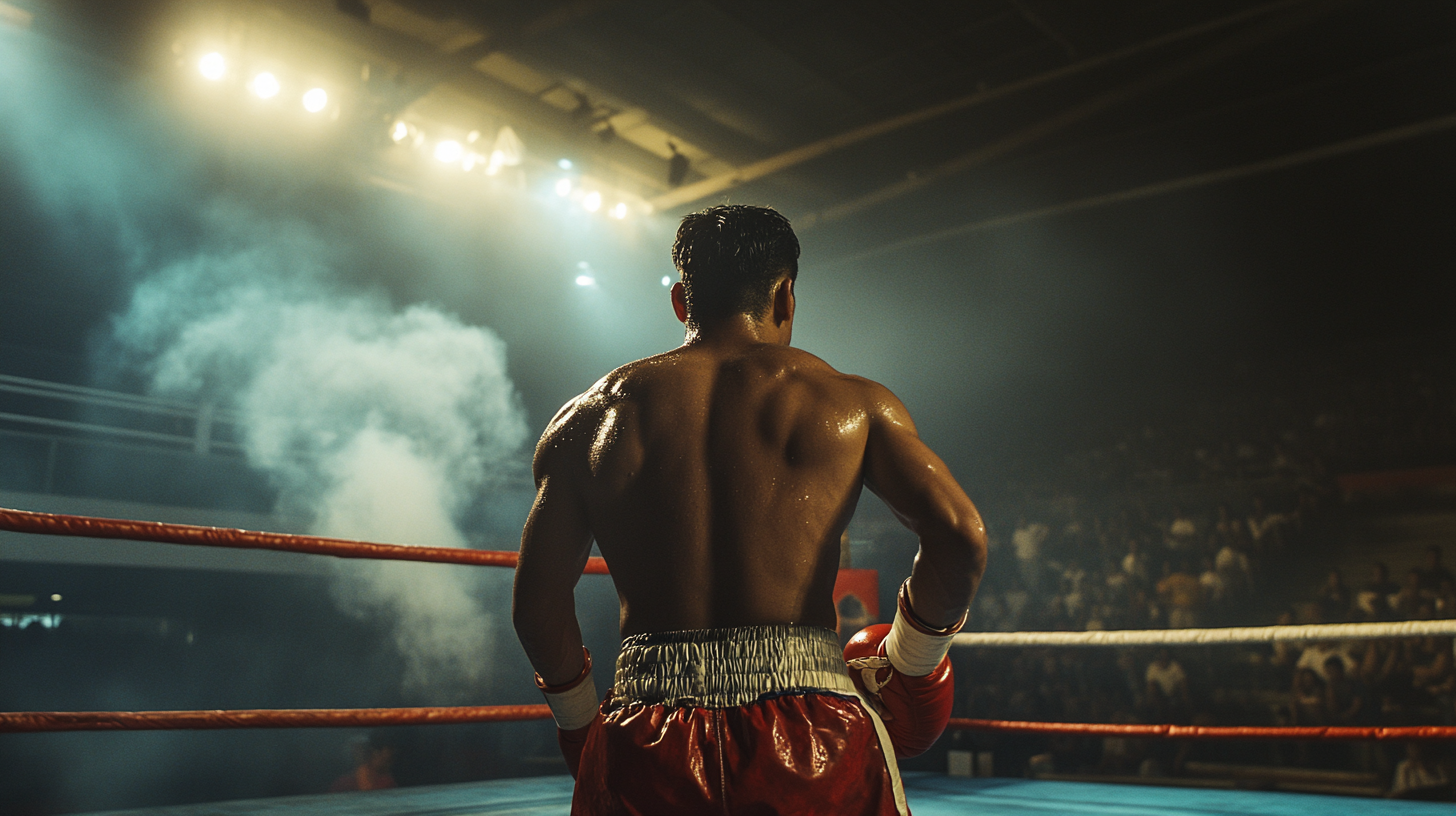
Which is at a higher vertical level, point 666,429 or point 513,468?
point 513,468

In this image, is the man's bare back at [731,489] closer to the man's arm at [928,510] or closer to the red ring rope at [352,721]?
the man's arm at [928,510]

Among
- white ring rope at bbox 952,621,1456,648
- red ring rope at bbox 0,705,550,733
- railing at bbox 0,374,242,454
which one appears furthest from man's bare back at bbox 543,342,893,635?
railing at bbox 0,374,242,454

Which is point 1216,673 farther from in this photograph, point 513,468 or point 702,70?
point 513,468

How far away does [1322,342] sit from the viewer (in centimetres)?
780

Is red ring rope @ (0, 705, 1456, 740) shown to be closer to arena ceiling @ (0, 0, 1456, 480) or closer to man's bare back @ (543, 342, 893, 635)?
man's bare back @ (543, 342, 893, 635)

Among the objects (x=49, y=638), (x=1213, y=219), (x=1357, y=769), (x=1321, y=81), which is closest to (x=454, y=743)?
(x=49, y=638)

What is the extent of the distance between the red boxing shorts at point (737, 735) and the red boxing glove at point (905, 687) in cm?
11

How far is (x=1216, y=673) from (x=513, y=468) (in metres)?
6.67

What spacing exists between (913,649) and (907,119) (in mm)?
5306

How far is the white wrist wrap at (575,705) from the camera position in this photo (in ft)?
4.03

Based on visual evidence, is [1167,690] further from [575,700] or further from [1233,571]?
[575,700]

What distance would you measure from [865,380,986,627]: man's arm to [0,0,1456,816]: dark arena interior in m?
2.31

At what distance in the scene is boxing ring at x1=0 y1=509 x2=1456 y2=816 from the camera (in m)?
1.90

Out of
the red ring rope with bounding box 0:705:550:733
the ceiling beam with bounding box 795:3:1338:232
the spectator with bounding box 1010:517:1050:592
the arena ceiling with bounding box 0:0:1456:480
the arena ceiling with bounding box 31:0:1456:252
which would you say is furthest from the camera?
the spectator with bounding box 1010:517:1050:592
